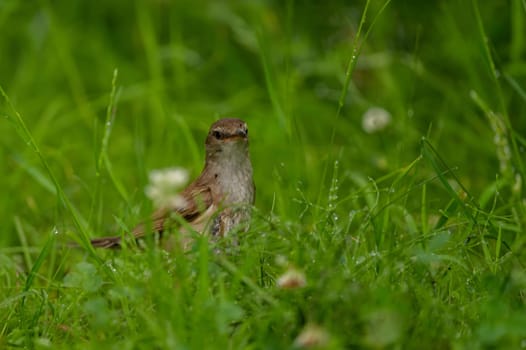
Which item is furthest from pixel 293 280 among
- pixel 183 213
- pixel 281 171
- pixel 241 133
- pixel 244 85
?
pixel 244 85

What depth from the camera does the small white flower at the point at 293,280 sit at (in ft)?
9.47

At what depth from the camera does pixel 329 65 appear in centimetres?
657

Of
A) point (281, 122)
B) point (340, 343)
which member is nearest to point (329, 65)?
point (281, 122)

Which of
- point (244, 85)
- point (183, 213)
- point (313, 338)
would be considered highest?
point (244, 85)

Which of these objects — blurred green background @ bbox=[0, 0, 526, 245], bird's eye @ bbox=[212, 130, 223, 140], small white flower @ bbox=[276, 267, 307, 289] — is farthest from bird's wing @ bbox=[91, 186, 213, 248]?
small white flower @ bbox=[276, 267, 307, 289]

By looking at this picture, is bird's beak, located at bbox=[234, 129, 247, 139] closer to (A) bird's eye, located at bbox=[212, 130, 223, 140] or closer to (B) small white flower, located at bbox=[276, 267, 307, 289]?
(A) bird's eye, located at bbox=[212, 130, 223, 140]

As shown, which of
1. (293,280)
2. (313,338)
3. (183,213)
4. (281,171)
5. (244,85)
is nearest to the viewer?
(313,338)

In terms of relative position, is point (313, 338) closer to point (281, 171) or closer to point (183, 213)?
point (183, 213)

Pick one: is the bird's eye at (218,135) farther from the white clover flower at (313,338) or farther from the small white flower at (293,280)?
the white clover flower at (313,338)

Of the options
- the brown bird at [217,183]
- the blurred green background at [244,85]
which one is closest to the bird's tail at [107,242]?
the brown bird at [217,183]

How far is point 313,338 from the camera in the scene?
2.59 meters

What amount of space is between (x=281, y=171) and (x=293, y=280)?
2.25m

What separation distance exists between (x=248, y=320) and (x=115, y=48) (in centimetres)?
531

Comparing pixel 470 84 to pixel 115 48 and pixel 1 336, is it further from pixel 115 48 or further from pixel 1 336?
pixel 1 336
